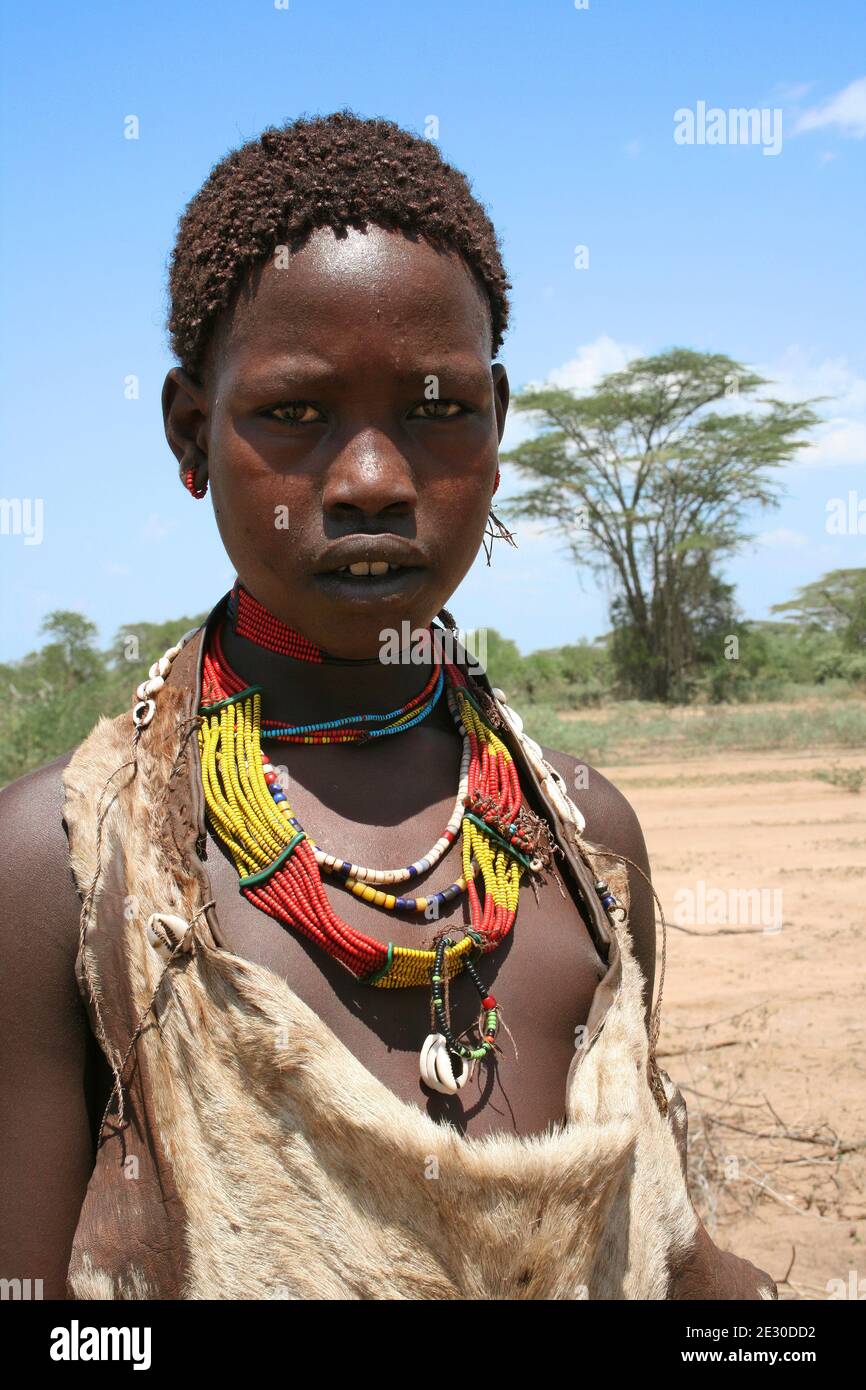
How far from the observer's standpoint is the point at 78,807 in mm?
1388

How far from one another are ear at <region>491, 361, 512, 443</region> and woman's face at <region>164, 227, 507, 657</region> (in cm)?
18

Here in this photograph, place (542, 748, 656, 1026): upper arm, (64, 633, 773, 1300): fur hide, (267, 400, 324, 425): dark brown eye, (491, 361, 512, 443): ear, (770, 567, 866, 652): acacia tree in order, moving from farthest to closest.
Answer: (770, 567, 866, 652): acacia tree, (542, 748, 656, 1026): upper arm, (491, 361, 512, 443): ear, (267, 400, 324, 425): dark brown eye, (64, 633, 773, 1300): fur hide

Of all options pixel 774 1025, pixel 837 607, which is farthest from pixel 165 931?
pixel 837 607

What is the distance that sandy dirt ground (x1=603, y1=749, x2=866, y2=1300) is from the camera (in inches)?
148

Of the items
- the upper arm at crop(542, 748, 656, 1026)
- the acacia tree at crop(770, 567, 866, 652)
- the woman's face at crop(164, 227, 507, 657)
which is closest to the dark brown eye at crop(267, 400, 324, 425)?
the woman's face at crop(164, 227, 507, 657)

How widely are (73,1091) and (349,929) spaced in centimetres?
37

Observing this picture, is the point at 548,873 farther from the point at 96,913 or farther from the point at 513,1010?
the point at 96,913

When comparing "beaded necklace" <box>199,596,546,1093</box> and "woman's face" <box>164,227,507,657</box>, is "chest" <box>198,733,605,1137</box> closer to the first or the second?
"beaded necklace" <box>199,596,546,1093</box>

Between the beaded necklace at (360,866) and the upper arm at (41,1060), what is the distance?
212 mm

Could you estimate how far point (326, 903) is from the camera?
1.41 meters

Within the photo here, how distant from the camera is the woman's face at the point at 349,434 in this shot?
4.53ft

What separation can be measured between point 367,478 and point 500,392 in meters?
0.45

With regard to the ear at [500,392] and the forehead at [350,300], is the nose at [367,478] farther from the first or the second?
the ear at [500,392]

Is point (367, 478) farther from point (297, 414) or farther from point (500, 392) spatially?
point (500, 392)
